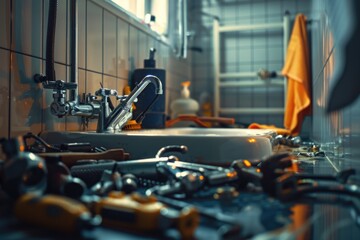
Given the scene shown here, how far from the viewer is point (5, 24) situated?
84 cm

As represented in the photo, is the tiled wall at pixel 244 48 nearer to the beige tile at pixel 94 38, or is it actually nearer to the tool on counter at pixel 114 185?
the beige tile at pixel 94 38

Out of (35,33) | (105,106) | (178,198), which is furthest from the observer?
(105,106)

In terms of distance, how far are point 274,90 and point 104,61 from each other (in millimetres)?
1586

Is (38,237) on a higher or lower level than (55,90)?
lower

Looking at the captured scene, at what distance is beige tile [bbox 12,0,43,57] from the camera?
0.87m

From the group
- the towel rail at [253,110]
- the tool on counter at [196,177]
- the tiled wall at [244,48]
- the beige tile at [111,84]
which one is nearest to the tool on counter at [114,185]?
the tool on counter at [196,177]

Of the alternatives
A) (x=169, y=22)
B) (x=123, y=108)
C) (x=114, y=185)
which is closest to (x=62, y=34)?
(x=123, y=108)

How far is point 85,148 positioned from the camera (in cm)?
79

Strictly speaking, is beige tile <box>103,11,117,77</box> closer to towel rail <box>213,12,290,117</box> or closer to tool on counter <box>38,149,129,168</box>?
tool on counter <box>38,149,129,168</box>

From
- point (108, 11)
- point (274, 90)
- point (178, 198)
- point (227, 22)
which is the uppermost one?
point (227, 22)

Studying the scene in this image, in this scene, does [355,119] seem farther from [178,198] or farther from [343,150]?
[178,198]

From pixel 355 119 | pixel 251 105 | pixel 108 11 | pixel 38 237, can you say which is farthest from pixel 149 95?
pixel 251 105

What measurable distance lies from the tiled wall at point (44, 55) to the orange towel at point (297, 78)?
3.47 ft

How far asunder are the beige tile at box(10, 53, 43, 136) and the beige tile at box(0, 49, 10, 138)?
16mm
